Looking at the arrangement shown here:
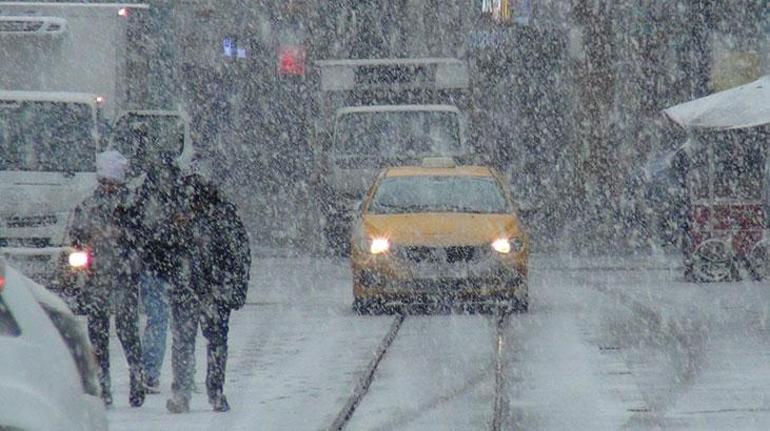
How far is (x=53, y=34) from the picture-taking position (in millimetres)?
19094

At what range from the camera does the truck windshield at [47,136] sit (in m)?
17.5

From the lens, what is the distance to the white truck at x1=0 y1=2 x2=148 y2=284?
16.9 meters

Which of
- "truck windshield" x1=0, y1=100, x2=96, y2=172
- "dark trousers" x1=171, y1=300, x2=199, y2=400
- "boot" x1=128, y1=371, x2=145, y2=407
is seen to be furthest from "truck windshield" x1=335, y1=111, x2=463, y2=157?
"dark trousers" x1=171, y1=300, x2=199, y2=400

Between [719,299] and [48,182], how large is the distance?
7.06 metres

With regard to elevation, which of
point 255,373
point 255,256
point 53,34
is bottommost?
point 255,256

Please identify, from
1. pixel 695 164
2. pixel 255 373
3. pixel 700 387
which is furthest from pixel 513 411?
pixel 695 164

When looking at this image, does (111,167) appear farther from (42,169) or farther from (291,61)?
(291,61)

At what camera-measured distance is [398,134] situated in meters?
25.9

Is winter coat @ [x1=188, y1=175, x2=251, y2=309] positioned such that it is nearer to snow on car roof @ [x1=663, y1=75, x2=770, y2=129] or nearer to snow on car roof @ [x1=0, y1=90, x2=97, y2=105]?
snow on car roof @ [x1=0, y1=90, x2=97, y2=105]

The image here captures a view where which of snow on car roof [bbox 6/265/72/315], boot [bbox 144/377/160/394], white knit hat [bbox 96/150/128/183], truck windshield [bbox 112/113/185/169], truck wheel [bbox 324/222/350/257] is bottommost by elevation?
truck wheel [bbox 324/222/350/257]

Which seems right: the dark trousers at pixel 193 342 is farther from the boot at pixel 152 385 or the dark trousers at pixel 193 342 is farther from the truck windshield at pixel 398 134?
the truck windshield at pixel 398 134

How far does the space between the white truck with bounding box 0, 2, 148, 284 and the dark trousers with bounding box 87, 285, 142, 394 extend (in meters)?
5.04

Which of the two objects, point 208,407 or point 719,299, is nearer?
point 208,407

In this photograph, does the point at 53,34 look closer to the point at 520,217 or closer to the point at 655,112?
the point at 520,217
